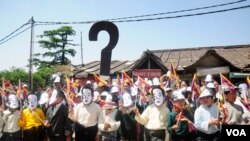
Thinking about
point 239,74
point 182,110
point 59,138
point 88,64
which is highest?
point 88,64

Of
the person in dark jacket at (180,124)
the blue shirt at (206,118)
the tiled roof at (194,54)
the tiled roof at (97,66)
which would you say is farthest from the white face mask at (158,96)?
the tiled roof at (97,66)

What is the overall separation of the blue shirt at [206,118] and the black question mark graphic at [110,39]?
460cm

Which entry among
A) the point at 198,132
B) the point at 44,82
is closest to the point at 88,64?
the point at 44,82

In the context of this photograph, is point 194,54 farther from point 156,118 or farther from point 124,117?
point 156,118

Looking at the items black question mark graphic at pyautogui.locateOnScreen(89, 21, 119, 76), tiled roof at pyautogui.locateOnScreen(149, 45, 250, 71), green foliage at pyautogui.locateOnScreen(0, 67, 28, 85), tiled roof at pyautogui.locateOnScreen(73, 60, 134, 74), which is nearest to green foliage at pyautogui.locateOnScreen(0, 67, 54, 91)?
green foliage at pyautogui.locateOnScreen(0, 67, 28, 85)

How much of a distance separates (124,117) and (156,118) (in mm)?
1041

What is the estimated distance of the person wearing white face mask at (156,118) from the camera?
8.54 m

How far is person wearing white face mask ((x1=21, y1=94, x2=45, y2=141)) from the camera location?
31.3 ft

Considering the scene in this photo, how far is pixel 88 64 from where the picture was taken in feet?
116

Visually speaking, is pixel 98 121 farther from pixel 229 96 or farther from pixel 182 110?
pixel 229 96

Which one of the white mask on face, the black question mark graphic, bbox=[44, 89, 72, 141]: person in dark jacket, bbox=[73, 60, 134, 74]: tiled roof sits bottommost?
bbox=[44, 89, 72, 141]: person in dark jacket

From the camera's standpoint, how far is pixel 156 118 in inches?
339

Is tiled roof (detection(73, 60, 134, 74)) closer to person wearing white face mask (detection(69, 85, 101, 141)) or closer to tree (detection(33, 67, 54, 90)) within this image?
tree (detection(33, 67, 54, 90))

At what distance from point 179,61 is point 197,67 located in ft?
16.8
